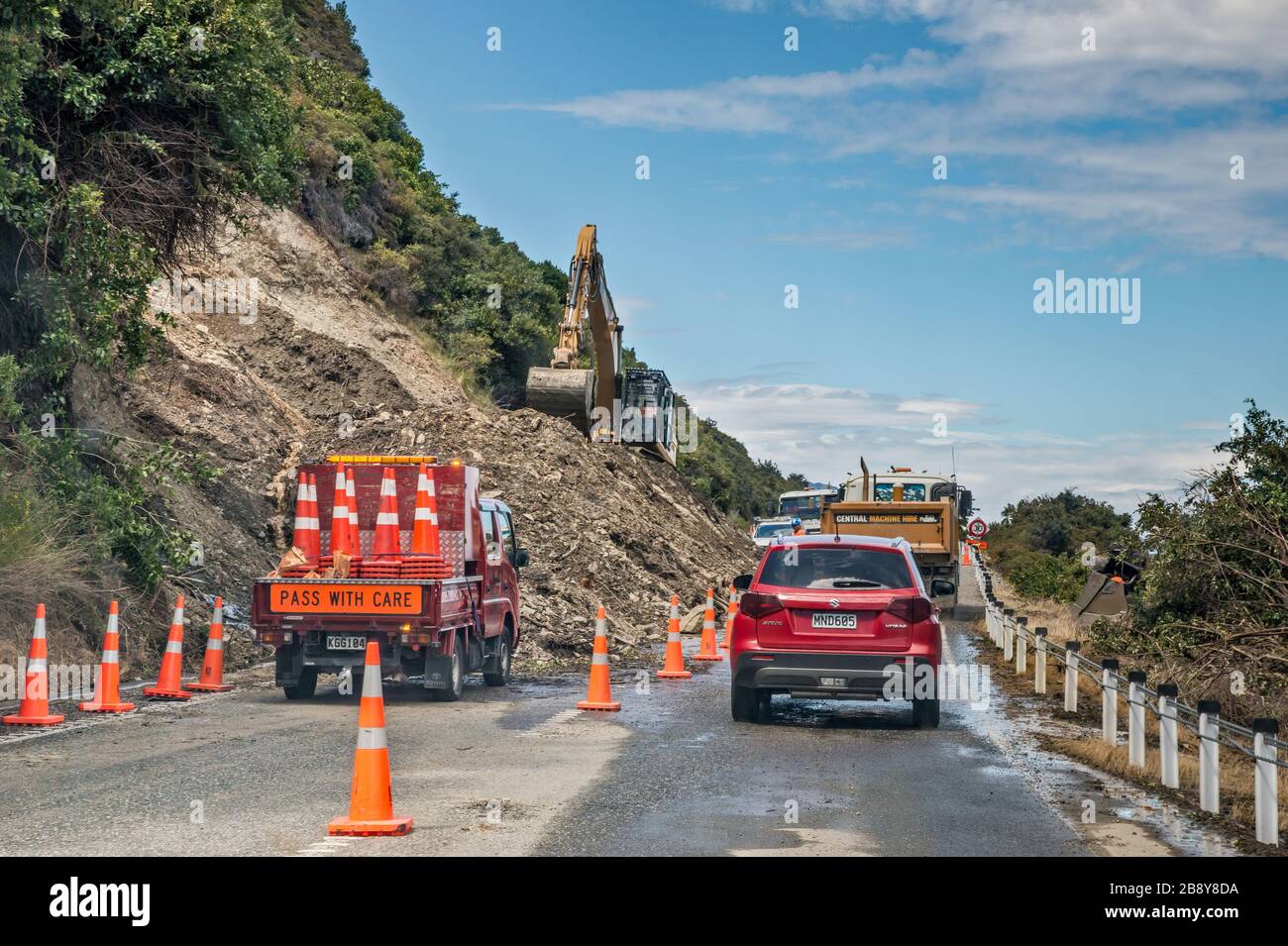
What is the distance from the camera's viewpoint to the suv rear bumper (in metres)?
13.7

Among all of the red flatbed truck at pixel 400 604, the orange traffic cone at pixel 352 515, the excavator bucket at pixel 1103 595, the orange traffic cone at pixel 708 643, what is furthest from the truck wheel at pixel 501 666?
the excavator bucket at pixel 1103 595

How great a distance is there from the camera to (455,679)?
16.4 m

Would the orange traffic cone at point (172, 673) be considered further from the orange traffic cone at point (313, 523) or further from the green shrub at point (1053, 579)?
the green shrub at point (1053, 579)

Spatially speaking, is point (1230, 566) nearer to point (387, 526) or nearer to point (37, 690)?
point (387, 526)

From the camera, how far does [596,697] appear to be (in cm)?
1577

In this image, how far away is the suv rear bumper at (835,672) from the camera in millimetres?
13719

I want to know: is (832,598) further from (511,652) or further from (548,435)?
(548,435)

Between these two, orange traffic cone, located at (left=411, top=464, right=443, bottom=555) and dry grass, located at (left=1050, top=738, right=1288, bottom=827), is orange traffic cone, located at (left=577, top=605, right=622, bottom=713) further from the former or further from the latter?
dry grass, located at (left=1050, top=738, right=1288, bottom=827)

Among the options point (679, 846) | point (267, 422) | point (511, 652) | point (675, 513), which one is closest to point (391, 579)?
point (511, 652)

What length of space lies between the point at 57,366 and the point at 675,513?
26547 mm

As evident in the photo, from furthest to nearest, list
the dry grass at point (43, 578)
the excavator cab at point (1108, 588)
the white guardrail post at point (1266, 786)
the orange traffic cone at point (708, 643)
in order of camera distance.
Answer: the excavator cab at point (1108, 588)
the orange traffic cone at point (708, 643)
the dry grass at point (43, 578)
the white guardrail post at point (1266, 786)

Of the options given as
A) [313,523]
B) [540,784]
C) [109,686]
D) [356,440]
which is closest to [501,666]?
[313,523]

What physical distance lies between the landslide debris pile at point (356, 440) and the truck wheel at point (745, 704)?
A: 28.2 feet

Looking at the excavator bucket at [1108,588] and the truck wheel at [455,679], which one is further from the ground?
the excavator bucket at [1108,588]
